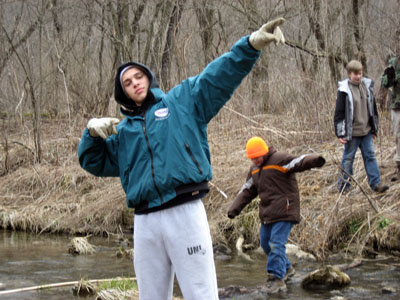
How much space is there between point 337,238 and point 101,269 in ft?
10.3

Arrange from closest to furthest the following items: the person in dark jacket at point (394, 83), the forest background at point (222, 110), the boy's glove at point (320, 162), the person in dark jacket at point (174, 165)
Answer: the person in dark jacket at point (174, 165), the boy's glove at point (320, 162), the person in dark jacket at point (394, 83), the forest background at point (222, 110)

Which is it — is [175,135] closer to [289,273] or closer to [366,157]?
[289,273]

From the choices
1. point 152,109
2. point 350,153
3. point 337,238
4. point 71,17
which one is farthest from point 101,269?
point 71,17

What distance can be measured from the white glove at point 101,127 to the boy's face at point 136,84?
195 millimetres

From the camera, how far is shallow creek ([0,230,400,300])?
6199mm

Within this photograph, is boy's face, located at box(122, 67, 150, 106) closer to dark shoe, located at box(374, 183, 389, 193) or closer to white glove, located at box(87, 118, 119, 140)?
white glove, located at box(87, 118, 119, 140)

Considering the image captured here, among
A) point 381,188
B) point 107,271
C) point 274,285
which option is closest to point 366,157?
point 381,188

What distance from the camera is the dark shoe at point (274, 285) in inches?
241

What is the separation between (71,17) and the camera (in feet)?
48.8

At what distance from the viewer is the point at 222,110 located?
11859 mm

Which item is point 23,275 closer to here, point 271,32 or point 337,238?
point 337,238

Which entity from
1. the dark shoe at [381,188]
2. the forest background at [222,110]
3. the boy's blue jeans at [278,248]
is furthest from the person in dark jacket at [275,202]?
the dark shoe at [381,188]

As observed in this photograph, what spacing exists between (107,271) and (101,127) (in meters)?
4.50

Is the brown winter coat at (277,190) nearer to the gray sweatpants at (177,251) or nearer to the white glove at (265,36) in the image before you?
the gray sweatpants at (177,251)
